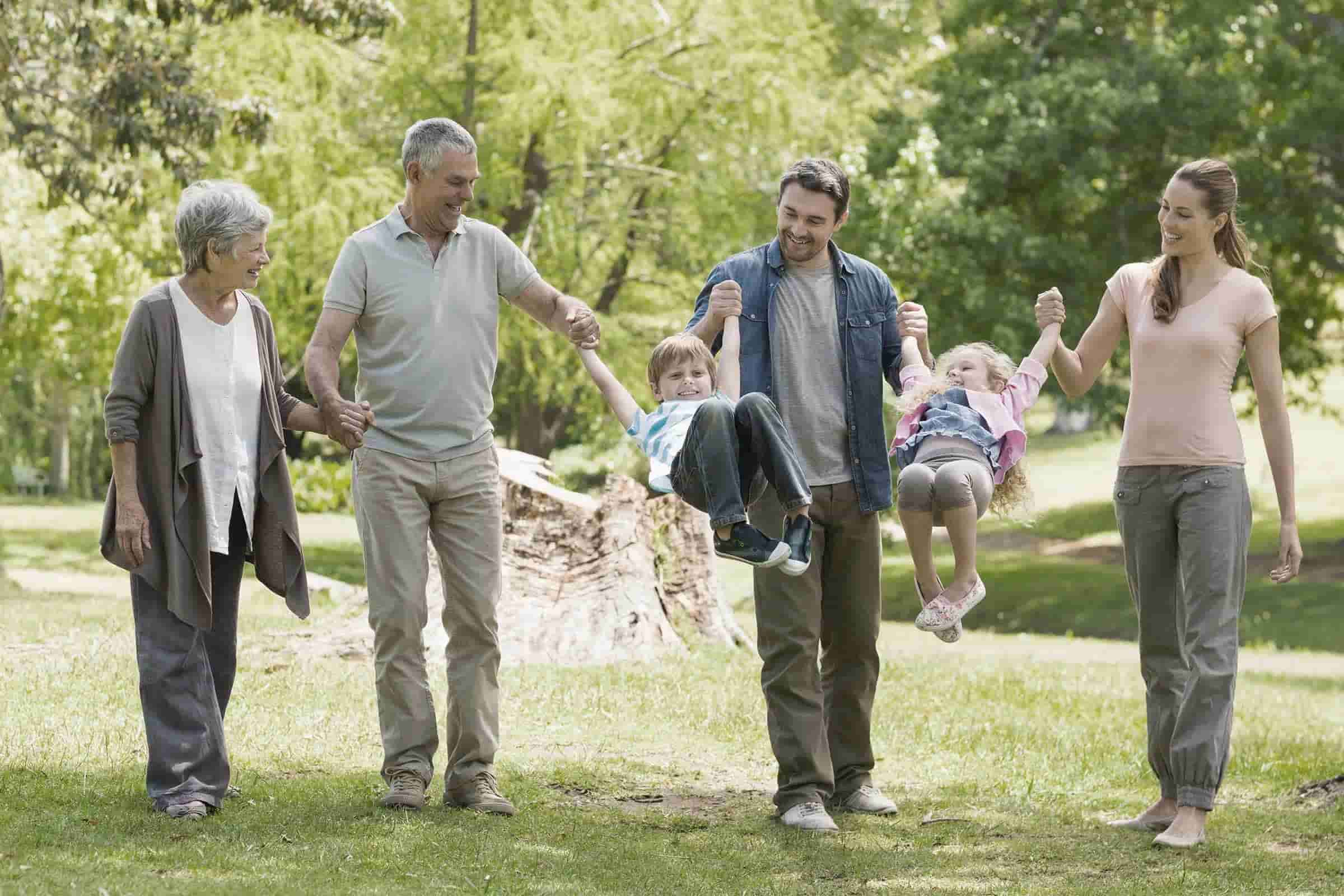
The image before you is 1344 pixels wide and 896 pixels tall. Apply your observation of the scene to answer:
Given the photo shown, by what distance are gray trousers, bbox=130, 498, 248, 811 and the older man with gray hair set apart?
58 cm

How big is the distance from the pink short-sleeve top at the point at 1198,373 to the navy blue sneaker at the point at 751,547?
1459 millimetres

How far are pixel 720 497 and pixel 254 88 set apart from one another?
12643mm

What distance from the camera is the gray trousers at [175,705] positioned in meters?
5.35

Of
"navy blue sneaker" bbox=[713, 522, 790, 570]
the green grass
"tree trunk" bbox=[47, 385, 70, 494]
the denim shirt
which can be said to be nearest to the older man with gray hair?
"navy blue sneaker" bbox=[713, 522, 790, 570]

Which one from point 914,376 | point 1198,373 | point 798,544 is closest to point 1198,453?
point 1198,373

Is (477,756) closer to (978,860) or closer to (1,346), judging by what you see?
(978,860)

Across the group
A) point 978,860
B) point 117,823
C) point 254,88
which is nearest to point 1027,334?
point 254,88

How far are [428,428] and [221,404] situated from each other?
0.71 metres

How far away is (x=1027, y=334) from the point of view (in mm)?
19344

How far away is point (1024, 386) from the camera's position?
5.80 m

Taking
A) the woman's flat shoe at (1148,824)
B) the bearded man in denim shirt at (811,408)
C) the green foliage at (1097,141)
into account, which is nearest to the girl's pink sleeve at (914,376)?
the bearded man in denim shirt at (811,408)

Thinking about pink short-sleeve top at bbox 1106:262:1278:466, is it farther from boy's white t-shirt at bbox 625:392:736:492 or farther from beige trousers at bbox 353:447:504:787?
beige trousers at bbox 353:447:504:787

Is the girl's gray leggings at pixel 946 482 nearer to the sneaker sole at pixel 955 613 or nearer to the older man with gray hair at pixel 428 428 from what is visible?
the sneaker sole at pixel 955 613

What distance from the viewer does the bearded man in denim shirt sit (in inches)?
228
